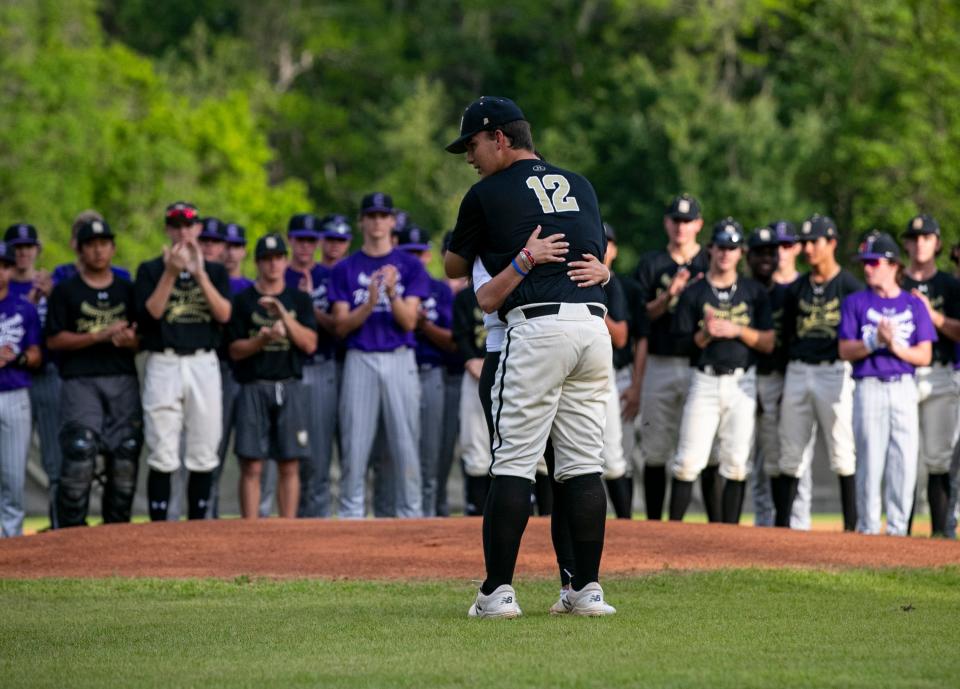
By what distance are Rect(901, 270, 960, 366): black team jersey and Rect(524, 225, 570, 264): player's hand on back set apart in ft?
20.5

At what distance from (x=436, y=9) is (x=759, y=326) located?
44892 millimetres

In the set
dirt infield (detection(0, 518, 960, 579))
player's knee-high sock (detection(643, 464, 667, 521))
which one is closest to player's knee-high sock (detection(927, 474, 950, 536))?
dirt infield (detection(0, 518, 960, 579))

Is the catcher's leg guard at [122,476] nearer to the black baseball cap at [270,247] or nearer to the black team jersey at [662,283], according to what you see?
the black baseball cap at [270,247]

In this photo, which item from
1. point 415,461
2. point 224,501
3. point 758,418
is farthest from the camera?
point 224,501

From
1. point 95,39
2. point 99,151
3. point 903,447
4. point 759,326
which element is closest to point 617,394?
point 759,326

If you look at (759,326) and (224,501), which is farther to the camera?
(224,501)

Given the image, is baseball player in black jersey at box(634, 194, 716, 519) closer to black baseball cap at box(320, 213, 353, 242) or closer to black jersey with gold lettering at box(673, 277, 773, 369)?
black jersey with gold lettering at box(673, 277, 773, 369)

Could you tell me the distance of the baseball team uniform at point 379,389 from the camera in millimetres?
12258

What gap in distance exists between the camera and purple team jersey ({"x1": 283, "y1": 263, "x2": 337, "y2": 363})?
13.1 meters

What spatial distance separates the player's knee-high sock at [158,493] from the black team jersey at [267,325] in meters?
1.08

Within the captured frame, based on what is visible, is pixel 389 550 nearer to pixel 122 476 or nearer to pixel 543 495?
pixel 122 476

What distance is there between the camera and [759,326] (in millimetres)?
12141

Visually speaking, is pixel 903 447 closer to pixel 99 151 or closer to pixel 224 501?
pixel 224 501

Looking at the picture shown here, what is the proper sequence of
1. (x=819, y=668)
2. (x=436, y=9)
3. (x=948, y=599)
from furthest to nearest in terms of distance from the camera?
(x=436, y=9), (x=948, y=599), (x=819, y=668)
